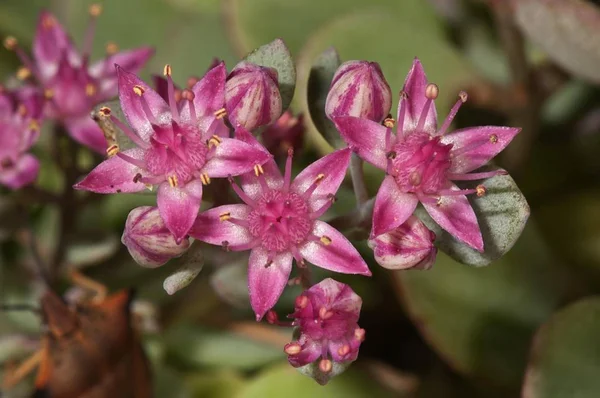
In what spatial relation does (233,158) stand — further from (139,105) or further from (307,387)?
(307,387)

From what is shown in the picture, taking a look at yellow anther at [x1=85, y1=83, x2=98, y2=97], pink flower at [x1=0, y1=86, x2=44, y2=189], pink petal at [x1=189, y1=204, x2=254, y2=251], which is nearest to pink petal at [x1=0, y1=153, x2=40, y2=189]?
pink flower at [x1=0, y1=86, x2=44, y2=189]

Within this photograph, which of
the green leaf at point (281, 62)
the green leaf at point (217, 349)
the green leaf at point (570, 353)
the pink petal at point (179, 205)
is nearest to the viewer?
the pink petal at point (179, 205)

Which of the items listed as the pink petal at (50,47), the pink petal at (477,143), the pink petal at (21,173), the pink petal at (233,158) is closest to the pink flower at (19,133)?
the pink petal at (21,173)

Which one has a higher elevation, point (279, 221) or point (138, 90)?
point (138, 90)

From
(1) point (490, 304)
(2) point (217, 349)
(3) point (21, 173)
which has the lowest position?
(2) point (217, 349)

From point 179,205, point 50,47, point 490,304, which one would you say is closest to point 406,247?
point 179,205

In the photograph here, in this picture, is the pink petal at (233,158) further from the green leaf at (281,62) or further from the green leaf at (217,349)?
the green leaf at (217,349)

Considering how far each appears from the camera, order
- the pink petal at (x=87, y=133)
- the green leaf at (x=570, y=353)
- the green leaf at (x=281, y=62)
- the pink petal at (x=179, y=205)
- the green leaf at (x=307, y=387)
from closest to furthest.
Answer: the pink petal at (x=179, y=205) < the green leaf at (x=281, y=62) < the green leaf at (x=570, y=353) < the pink petal at (x=87, y=133) < the green leaf at (x=307, y=387)

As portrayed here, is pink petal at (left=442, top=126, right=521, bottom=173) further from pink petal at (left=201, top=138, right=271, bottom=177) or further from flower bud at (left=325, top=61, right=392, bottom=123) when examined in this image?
pink petal at (left=201, top=138, right=271, bottom=177)
